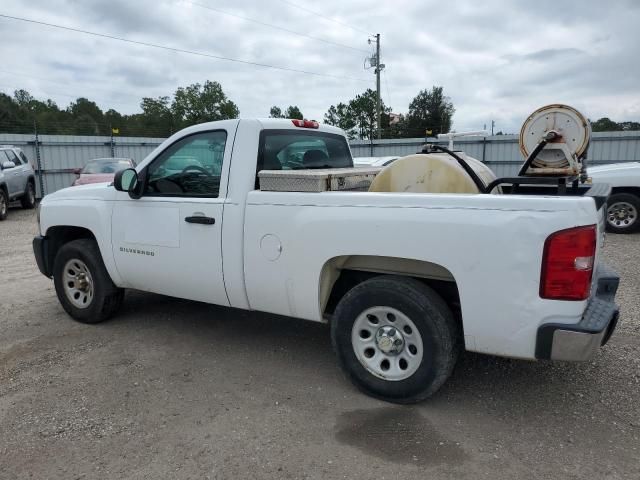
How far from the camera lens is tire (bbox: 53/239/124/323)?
15.5 feet

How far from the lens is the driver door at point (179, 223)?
12.8ft

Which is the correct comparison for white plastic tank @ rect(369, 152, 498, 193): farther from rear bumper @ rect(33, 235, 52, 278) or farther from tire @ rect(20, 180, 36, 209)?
tire @ rect(20, 180, 36, 209)

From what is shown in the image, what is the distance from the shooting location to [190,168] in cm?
416

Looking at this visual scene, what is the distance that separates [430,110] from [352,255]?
53339mm

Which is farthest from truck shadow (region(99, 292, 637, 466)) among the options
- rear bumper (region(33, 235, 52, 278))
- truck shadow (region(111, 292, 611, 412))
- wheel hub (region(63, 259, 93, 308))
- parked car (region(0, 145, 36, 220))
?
parked car (region(0, 145, 36, 220))

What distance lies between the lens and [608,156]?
54.3 ft

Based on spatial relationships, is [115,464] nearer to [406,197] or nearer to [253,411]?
[253,411]

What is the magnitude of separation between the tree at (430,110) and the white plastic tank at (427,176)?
49701 millimetres

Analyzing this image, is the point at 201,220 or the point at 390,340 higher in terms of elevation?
the point at 201,220

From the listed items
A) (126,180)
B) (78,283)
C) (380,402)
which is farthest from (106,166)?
(380,402)

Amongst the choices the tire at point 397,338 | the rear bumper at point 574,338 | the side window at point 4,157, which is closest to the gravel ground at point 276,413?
the tire at point 397,338

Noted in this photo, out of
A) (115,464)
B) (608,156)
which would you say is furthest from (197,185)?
(608,156)

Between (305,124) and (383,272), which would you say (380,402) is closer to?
(383,272)

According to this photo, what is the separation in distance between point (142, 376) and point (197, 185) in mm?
1548
